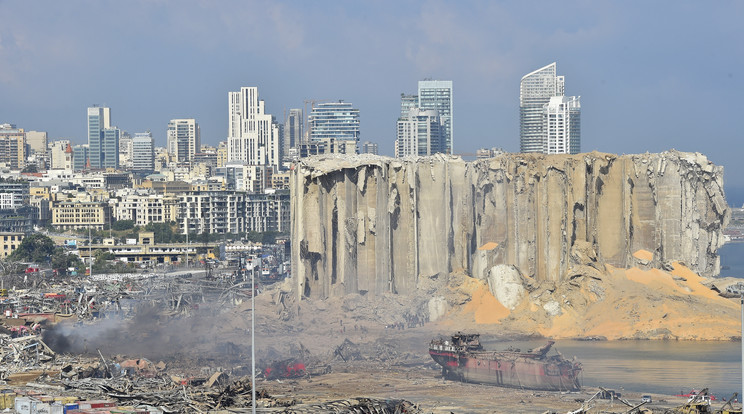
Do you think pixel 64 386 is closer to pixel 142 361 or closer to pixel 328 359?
pixel 142 361

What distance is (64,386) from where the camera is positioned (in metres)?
43.1

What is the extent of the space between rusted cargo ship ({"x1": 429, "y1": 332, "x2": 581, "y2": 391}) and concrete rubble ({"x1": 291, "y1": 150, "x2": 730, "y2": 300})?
13.2 meters

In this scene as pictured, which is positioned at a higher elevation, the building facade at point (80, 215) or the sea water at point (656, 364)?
the building facade at point (80, 215)

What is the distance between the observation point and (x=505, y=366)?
2046 inches

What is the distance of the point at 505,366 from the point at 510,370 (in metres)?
0.27

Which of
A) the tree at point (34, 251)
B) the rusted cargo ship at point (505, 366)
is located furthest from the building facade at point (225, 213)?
the rusted cargo ship at point (505, 366)

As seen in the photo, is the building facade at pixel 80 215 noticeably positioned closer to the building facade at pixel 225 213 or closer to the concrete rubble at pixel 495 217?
the building facade at pixel 225 213

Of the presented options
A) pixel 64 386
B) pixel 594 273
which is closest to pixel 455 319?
pixel 594 273

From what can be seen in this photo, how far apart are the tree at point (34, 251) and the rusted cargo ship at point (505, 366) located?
2724 inches

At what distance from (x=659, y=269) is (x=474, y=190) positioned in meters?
10.3

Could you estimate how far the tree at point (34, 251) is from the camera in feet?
383

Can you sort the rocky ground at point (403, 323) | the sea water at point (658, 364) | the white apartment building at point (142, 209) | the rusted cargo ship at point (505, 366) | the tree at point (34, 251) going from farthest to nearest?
the white apartment building at point (142, 209)
the tree at point (34, 251)
the rocky ground at point (403, 323)
the rusted cargo ship at point (505, 366)
the sea water at point (658, 364)

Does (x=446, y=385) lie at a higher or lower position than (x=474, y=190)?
lower

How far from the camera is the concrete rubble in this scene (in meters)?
68.3
